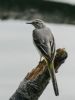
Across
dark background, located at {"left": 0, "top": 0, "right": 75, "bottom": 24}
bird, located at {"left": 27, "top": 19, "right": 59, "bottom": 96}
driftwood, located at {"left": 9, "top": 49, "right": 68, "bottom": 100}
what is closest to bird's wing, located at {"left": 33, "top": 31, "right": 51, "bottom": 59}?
bird, located at {"left": 27, "top": 19, "right": 59, "bottom": 96}

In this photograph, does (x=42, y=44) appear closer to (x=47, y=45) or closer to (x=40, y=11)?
(x=47, y=45)

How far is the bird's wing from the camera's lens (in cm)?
951

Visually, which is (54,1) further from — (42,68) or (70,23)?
(42,68)

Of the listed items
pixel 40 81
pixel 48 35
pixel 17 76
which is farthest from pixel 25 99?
pixel 17 76

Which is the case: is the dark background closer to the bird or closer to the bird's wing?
the bird

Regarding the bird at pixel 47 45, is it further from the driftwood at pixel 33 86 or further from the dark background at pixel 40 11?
the dark background at pixel 40 11

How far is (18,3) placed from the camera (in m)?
22.3

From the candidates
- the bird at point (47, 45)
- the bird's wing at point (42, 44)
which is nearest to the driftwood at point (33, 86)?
the bird at point (47, 45)

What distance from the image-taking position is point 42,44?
31.8 feet

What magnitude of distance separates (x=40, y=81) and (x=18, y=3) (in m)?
14.0

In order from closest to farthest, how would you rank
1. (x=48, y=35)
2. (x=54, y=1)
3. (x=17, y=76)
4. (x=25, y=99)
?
(x=25, y=99) → (x=48, y=35) → (x=17, y=76) → (x=54, y=1)

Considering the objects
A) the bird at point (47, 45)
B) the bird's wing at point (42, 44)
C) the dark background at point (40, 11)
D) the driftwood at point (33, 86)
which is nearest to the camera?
the driftwood at point (33, 86)

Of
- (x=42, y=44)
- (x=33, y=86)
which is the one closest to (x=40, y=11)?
(x=42, y=44)

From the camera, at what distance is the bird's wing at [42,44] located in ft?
31.2
